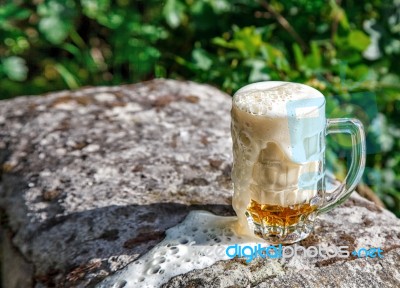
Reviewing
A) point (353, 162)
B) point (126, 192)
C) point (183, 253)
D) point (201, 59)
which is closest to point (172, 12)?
point (201, 59)

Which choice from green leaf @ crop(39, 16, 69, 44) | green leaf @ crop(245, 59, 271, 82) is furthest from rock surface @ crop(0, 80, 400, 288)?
green leaf @ crop(39, 16, 69, 44)

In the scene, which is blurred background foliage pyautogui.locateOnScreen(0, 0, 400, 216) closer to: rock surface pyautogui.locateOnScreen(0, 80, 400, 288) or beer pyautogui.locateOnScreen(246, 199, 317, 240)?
rock surface pyautogui.locateOnScreen(0, 80, 400, 288)

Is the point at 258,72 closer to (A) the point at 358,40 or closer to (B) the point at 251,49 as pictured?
(B) the point at 251,49

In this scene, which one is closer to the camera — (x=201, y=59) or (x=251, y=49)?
(x=251, y=49)

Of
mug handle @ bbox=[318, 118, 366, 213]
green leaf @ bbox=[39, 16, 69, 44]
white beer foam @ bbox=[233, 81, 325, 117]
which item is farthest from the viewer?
green leaf @ bbox=[39, 16, 69, 44]

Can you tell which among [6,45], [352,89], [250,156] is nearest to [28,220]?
[250,156]

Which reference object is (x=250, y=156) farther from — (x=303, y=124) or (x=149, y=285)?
(x=149, y=285)

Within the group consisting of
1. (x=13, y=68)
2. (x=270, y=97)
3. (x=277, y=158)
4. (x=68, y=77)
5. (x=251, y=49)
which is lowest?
(x=68, y=77)
